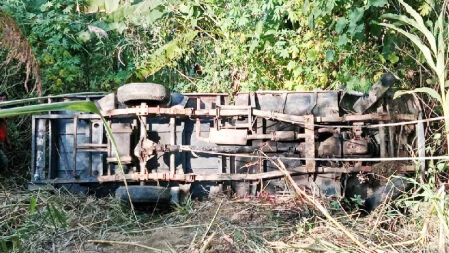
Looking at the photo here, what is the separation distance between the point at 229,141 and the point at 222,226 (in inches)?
54.9

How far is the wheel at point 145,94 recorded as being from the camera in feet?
17.2

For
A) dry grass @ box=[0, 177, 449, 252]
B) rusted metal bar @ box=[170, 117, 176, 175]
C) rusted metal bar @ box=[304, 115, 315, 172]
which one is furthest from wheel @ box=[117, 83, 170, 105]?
rusted metal bar @ box=[304, 115, 315, 172]

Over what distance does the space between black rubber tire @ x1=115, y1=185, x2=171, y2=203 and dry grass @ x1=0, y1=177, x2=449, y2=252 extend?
0.47 ft

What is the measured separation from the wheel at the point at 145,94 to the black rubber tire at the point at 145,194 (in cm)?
94

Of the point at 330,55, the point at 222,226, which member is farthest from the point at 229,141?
the point at 330,55

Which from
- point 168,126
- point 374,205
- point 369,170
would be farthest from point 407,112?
point 168,126

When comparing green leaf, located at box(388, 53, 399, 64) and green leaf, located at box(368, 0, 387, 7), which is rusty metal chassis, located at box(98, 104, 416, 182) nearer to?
green leaf, located at box(368, 0, 387, 7)

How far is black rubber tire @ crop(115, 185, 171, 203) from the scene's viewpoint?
4.84m

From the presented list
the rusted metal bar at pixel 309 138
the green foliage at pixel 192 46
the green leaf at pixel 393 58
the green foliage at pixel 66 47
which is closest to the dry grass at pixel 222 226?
the rusted metal bar at pixel 309 138

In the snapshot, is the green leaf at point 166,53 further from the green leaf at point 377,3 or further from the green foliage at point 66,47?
the green leaf at point 377,3

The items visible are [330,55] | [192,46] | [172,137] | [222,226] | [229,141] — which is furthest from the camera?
[192,46]

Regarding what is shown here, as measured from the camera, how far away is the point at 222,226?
13.3 feet

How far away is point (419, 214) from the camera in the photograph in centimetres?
391

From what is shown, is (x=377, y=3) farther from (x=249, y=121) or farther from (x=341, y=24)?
(x=249, y=121)
